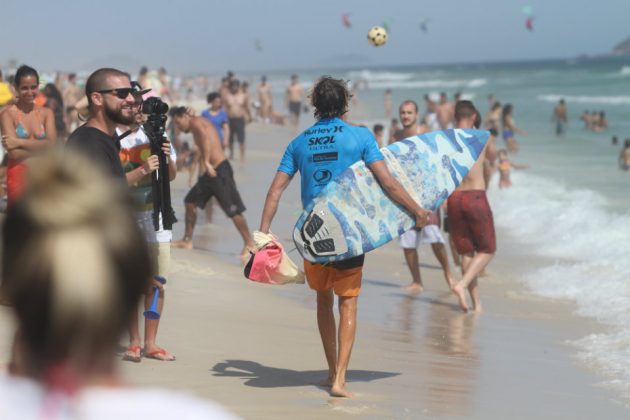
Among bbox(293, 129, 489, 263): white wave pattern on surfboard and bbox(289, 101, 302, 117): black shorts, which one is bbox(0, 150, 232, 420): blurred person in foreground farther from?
bbox(289, 101, 302, 117): black shorts

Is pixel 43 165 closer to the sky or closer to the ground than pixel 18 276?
closer to the sky

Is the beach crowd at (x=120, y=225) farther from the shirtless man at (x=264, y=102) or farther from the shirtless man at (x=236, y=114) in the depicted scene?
the shirtless man at (x=264, y=102)

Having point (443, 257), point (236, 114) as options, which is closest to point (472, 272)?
point (443, 257)

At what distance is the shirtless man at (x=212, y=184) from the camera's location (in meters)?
9.59

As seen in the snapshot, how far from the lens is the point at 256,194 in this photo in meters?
14.2

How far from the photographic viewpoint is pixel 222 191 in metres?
9.68

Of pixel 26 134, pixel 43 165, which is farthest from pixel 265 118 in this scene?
pixel 43 165

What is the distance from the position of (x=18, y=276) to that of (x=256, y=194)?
42.1 ft

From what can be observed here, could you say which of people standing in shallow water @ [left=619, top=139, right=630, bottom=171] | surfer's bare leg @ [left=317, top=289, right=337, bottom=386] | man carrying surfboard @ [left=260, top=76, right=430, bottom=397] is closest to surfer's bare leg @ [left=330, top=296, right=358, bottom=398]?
man carrying surfboard @ [left=260, top=76, right=430, bottom=397]

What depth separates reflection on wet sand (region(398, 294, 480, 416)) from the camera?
5.32 meters

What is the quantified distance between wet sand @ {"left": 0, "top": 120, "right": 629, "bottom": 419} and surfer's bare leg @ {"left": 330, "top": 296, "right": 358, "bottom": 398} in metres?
0.08

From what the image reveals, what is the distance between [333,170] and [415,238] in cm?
364

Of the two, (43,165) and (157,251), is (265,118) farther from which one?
(43,165)

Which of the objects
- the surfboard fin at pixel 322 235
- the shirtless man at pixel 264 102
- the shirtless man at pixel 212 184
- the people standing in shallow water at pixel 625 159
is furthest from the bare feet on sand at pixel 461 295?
the shirtless man at pixel 264 102
